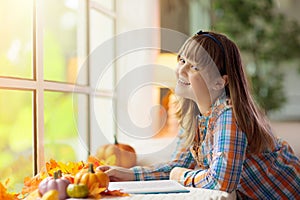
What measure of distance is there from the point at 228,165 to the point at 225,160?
17 mm

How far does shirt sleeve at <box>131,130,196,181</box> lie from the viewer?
2.00 meters

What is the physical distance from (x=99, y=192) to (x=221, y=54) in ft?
2.16

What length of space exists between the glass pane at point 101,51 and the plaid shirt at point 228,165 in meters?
1.01

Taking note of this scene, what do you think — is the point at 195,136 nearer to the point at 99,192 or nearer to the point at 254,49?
the point at 99,192

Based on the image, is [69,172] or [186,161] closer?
[69,172]

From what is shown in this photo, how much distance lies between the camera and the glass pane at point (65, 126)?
7.91 feet

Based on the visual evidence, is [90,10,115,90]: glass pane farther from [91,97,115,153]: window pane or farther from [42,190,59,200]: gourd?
[42,190,59,200]: gourd

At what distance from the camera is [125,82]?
11.1ft

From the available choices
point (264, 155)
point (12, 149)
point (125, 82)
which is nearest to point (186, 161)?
point (264, 155)

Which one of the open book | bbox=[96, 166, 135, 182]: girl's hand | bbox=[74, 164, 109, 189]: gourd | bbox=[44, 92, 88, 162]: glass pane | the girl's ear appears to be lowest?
the open book

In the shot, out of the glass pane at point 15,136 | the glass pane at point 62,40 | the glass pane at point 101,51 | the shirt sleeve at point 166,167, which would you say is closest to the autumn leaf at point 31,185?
the glass pane at point 15,136

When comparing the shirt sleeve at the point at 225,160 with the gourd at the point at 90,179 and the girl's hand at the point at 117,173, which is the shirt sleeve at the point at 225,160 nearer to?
the girl's hand at the point at 117,173

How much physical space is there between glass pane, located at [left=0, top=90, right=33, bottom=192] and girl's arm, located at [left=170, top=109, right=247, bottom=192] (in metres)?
0.67

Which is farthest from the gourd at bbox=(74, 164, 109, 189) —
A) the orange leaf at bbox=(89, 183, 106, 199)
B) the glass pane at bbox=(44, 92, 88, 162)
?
the glass pane at bbox=(44, 92, 88, 162)
